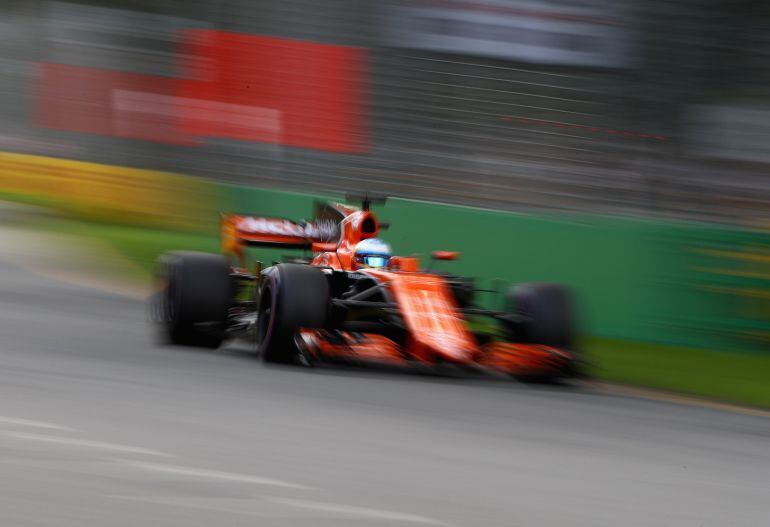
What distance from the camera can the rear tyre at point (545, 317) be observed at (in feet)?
25.6

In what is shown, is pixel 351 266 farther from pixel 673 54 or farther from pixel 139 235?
pixel 139 235

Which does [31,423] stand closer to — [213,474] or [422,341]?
[213,474]

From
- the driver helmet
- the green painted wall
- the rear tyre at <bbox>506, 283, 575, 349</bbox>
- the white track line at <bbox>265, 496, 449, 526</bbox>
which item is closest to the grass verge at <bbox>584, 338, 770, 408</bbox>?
the green painted wall

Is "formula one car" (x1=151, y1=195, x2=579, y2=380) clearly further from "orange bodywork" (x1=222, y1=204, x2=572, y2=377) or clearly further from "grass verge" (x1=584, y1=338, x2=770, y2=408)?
"grass verge" (x1=584, y1=338, x2=770, y2=408)

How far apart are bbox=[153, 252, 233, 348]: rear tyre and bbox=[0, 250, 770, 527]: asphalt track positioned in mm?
221

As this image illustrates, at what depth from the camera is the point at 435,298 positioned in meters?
7.54

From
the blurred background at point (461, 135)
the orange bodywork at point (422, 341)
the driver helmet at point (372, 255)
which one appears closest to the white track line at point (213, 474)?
the orange bodywork at point (422, 341)

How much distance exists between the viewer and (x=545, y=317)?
25.7ft

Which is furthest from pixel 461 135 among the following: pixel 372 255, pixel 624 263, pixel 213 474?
pixel 213 474

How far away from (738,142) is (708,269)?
1.56m

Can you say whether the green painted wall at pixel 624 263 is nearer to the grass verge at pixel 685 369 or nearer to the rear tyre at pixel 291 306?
the grass verge at pixel 685 369

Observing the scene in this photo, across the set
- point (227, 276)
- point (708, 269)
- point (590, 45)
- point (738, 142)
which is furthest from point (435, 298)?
point (590, 45)

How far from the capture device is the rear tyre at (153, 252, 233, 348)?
26.2 feet

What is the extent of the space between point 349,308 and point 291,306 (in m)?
0.63
